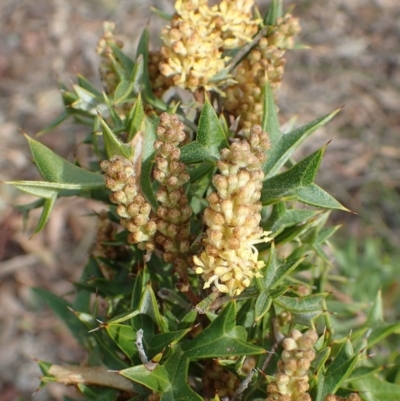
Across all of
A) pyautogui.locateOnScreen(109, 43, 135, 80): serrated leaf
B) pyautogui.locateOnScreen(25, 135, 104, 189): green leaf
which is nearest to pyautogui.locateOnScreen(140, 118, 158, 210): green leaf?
pyautogui.locateOnScreen(25, 135, 104, 189): green leaf

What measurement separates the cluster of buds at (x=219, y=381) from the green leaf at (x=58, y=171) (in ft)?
2.00

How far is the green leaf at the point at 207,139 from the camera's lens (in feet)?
4.67

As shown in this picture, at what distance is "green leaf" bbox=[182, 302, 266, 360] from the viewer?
4.47 ft

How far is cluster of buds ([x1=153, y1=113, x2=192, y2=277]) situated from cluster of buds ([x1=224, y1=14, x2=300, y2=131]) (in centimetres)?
45

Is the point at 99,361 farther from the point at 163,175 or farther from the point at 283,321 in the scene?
the point at 163,175

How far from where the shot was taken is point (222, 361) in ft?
4.81

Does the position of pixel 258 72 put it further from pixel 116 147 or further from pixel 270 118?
pixel 116 147

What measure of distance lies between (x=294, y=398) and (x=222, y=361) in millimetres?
210

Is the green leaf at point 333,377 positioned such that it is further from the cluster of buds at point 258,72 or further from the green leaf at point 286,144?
the cluster of buds at point 258,72

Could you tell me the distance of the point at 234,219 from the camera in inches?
51.8

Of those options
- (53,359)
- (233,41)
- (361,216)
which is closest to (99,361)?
(233,41)

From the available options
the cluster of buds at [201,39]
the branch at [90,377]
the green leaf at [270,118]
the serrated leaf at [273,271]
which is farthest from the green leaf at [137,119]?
the branch at [90,377]

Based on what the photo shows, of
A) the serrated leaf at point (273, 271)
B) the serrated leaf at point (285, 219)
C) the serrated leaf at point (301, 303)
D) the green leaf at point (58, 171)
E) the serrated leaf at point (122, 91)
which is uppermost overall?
the serrated leaf at point (122, 91)

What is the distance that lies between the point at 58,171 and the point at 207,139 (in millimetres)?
413
